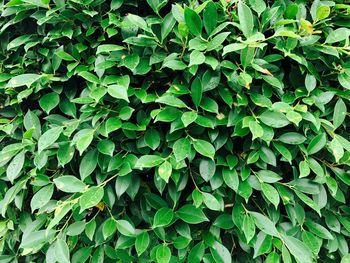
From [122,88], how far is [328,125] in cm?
68

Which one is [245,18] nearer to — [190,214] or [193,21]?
[193,21]

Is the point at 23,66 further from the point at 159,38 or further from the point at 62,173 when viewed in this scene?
the point at 159,38

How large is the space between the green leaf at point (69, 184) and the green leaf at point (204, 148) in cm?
37

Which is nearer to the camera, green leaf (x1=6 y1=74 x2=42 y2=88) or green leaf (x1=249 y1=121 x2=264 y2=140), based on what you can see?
green leaf (x1=249 y1=121 x2=264 y2=140)

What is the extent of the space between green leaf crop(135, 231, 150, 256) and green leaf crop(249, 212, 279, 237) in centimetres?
34

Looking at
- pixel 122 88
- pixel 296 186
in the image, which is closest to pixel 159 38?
pixel 122 88

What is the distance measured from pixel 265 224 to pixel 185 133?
38cm

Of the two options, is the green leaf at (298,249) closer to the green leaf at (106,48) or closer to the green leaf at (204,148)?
the green leaf at (204,148)

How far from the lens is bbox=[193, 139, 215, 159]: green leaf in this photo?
3.50 ft

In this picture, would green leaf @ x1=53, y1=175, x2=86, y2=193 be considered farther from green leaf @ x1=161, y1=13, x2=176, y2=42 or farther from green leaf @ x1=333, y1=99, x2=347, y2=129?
green leaf @ x1=333, y1=99, x2=347, y2=129

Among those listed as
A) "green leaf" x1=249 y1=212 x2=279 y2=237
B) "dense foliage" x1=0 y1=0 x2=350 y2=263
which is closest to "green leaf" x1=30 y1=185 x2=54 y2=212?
"dense foliage" x1=0 y1=0 x2=350 y2=263

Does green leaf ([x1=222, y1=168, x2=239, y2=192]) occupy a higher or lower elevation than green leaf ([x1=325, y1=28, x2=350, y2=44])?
lower

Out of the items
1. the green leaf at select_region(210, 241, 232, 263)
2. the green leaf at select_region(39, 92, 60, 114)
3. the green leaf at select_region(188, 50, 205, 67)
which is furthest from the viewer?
the green leaf at select_region(39, 92, 60, 114)

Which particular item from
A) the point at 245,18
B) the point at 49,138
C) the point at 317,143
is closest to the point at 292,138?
the point at 317,143
